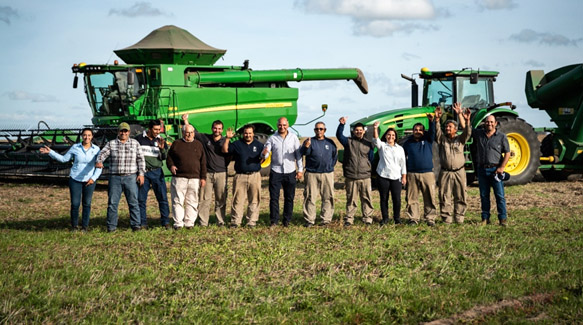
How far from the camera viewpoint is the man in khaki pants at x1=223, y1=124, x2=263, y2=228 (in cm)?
1106

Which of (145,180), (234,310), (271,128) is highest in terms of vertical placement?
(271,128)

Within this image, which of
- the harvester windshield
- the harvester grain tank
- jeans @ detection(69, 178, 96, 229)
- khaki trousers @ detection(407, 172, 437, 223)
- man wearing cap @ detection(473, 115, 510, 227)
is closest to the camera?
jeans @ detection(69, 178, 96, 229)

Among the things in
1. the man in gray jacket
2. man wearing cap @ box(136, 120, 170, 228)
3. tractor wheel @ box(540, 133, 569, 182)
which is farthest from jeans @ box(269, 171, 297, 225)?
tractor wheel @ box(540, 133, 569, 182)

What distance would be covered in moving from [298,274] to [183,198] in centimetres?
369

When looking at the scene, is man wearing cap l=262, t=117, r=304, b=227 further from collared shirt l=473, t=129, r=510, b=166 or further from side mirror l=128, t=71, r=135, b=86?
side mirror l=128, t=71, r=135, b=86

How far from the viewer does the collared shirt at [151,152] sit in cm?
1091

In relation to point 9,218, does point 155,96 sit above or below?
above

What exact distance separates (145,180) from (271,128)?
35.3ft

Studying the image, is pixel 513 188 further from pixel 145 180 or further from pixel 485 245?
pixel 145 180

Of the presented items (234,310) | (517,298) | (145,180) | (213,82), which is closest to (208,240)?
(145,180)

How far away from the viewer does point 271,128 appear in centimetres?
2155

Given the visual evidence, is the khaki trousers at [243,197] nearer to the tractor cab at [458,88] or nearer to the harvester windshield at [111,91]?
the tractor cab at [458,88]

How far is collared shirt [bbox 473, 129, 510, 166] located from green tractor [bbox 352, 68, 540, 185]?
483 cm

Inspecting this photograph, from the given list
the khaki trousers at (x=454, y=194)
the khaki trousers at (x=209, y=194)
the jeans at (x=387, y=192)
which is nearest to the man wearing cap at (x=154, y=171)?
the khaki trousers at (x=209, y=194)
